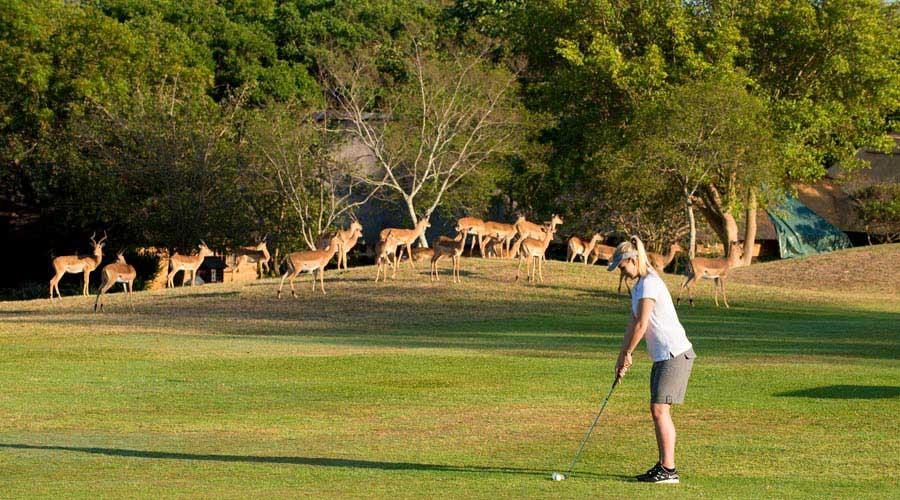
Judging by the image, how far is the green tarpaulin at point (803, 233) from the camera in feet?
185

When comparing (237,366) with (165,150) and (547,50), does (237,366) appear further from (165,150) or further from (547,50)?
(547,50)

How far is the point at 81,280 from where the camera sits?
5203 centimetres

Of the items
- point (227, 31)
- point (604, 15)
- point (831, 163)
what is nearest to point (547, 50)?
point (604, 15)

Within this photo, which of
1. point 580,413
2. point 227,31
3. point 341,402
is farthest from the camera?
point 227,31

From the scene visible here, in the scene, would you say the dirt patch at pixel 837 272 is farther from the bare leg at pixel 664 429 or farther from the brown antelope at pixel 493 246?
the bare leg at pixel 664 429

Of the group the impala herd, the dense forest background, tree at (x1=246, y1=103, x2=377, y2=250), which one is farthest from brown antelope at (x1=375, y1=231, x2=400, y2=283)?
the dense forest background

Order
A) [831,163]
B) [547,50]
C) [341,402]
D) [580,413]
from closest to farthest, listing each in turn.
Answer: [580,413] < [341,402] < [547,50] < [831,163]

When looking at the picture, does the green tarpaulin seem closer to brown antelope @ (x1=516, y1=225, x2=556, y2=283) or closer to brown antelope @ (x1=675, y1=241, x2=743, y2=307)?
brown antelope @ (x1=516, y1=225, x2=556, y2=283)

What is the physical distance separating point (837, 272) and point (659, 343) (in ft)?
113

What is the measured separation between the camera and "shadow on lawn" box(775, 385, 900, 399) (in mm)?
16328

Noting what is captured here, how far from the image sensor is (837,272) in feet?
143

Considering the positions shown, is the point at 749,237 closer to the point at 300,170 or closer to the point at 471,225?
the point at 471,225

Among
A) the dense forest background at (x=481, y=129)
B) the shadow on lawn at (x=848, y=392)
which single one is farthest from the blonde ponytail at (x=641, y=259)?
the dense forest background at (x=481, y=129)

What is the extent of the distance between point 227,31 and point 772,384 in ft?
183
